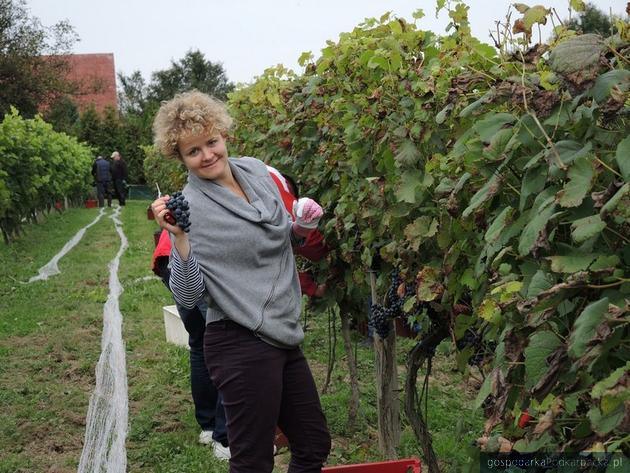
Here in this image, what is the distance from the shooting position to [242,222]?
2.68m

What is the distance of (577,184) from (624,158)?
103 millimetres

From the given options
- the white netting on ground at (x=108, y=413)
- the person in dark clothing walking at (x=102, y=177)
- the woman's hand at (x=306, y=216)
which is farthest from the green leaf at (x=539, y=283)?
the person in dark clothing walking at (x=102, y=177)

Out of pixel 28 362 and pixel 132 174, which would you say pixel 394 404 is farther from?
pixel 132 174

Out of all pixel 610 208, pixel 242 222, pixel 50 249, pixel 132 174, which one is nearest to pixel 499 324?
pixel 610 208

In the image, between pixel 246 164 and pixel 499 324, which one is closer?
pixel 499 324

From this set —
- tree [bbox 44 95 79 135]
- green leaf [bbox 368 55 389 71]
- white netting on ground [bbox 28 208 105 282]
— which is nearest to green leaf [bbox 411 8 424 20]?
green leaf [bbox 368 55 389 71]

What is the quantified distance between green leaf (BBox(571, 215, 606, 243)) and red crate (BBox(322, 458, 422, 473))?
1645mm

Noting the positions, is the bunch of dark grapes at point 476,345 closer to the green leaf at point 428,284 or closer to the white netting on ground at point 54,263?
the green leaf at point 428,284

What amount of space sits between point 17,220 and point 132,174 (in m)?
23.1

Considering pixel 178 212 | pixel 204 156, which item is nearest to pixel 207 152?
pixel 204 156

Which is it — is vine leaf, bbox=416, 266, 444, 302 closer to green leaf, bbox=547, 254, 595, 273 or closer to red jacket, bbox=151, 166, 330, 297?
red jacket, bbox=151, 166, 330, 297

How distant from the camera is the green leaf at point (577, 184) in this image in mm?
1483

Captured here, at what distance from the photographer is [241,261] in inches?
106

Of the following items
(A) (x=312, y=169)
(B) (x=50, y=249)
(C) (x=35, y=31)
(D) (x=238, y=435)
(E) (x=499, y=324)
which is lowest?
(B) (x=50, y=249)
